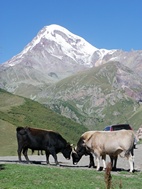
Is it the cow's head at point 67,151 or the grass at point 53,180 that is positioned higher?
the cow's head at point 67,151

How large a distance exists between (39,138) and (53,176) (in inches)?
319

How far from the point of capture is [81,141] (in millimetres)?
27766

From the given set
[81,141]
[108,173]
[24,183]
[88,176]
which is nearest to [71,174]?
[88,176]

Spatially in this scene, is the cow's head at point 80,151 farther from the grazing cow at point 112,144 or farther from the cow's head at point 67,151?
the grazing cow at point 112,144

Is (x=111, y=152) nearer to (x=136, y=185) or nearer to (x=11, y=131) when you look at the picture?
(x=136, y=185)

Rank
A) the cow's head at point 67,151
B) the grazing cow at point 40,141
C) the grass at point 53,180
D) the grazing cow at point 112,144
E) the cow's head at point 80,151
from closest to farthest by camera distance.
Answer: the grass at point 53,180, the grazing cow at point 112,144, the grazing cow at point 40,141, the cow's head at point 80,151, the cow's head at point 67,151

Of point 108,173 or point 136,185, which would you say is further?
point 136,185

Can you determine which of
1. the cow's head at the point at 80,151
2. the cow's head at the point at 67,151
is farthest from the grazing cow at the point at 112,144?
the cow's head at the point at 67,151

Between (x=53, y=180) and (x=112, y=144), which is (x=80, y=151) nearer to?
(x=112, y=144)

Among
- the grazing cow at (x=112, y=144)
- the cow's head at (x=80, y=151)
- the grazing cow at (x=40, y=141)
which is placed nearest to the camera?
the grazing cow at (x=112, y=144)

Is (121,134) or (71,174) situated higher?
(121,134)

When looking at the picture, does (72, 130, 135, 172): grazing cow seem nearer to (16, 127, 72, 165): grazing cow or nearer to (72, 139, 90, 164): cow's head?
(72, 139, 90, 164): cow's head

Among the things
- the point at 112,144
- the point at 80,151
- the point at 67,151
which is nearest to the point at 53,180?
the point at 112,144

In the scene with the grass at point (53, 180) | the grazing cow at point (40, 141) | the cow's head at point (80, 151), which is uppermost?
the grazing cow at point (40, 141)
